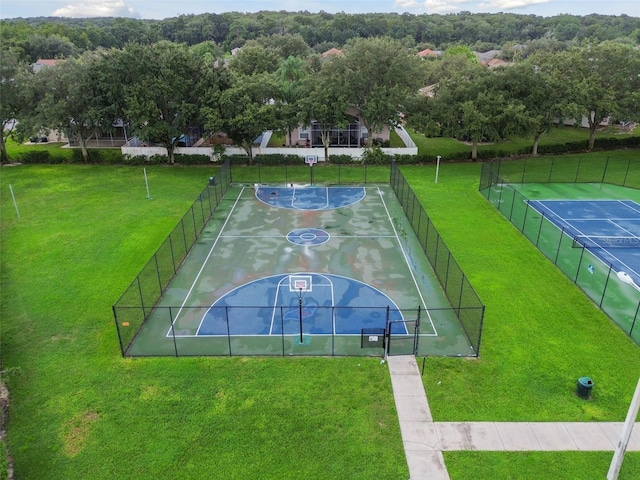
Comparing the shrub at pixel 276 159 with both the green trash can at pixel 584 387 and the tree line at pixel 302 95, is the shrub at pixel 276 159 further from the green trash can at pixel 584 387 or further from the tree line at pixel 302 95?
the green trash can at pixel 584 387

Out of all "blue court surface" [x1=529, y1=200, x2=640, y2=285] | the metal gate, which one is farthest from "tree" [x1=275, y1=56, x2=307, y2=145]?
the metal gate

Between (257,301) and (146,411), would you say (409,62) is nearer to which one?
(257,301)

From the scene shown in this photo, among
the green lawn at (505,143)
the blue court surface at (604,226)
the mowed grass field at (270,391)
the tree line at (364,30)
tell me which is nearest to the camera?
the mowed grass field at (270,391)

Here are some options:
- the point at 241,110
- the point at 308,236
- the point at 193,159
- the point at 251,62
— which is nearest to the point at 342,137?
the point at 241,110

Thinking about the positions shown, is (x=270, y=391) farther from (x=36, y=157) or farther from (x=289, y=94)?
(x=36, y=157)

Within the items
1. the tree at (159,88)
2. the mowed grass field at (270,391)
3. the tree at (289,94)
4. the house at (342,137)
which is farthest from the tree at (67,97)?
the mowed grass field at (270,391)

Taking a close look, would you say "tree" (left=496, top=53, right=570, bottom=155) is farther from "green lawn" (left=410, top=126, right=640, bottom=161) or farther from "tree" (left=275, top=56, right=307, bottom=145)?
"tree" (left=275, top=56, right=307, bottom=145)

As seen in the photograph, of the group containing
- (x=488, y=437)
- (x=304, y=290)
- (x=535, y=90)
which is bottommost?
(x=488, y=437)

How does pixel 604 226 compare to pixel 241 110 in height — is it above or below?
below
